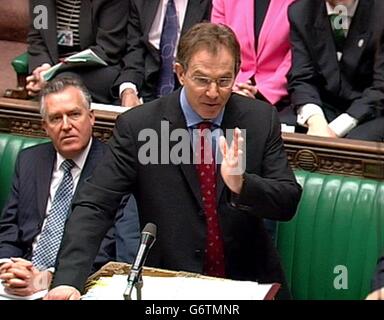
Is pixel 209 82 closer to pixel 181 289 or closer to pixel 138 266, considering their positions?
pixel 181 289

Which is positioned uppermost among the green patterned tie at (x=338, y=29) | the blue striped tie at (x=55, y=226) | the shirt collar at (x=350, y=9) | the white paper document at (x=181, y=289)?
the shirt collar at (x=350, y=9)

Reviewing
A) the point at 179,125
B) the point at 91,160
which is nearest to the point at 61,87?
the point at 91,160

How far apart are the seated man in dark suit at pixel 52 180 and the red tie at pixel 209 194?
0.28m

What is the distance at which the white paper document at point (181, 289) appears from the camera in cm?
180

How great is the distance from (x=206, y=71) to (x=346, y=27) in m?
0.98

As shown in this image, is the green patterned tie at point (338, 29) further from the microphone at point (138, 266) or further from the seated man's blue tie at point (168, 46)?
the microphone at point (138, 266)

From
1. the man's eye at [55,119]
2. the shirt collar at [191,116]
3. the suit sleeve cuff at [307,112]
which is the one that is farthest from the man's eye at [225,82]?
the suit sleeve cuff at [307,112]

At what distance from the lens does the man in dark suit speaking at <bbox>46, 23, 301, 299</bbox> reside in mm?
2152

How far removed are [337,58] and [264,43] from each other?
247mm

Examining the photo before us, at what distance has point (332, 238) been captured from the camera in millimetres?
2604

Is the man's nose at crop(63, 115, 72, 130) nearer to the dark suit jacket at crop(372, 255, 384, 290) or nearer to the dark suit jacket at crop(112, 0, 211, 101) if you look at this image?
the dark suit jacket at crop(112, 0, 211, 101)

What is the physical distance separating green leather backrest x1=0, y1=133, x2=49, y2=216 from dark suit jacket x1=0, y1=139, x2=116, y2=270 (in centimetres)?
19

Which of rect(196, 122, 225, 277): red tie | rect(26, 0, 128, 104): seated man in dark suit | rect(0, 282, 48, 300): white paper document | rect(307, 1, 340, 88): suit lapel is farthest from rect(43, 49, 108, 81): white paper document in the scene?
rect(0, 282, 48, 300): white paper document
